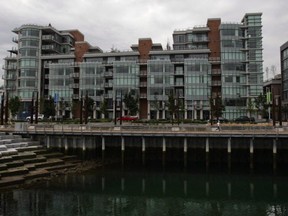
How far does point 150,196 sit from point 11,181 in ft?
47.2

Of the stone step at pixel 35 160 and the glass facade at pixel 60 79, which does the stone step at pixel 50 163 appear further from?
the glass facade at pixel 60 79

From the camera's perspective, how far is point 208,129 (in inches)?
1778

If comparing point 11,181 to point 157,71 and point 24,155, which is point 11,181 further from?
point 157,71

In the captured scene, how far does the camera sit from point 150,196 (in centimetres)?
3198

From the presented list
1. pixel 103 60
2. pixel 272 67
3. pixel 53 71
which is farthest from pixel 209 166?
pixel 272 67

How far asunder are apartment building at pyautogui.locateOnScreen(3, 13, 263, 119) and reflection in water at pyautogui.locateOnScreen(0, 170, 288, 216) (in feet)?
186

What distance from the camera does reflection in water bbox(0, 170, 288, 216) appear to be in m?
27.1

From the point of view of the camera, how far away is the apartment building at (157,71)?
99.4m

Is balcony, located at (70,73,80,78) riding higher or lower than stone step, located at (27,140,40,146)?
higher

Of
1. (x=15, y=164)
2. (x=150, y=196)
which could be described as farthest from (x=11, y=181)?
(x=150, y=196)

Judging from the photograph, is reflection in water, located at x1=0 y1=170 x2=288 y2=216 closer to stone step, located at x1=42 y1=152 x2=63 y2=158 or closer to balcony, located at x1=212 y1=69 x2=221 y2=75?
stone step, located at x1=42 y1=152 x2=63 y2=158

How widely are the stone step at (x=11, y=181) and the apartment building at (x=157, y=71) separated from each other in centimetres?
6066

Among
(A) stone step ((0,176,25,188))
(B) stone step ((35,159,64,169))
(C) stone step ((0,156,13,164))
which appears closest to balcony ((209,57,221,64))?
(B) stone step ((35,159,64,169))

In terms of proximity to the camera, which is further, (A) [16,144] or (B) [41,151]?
(B) [41,151]
